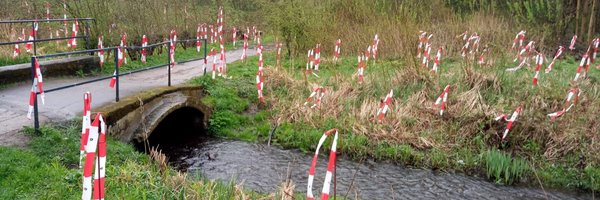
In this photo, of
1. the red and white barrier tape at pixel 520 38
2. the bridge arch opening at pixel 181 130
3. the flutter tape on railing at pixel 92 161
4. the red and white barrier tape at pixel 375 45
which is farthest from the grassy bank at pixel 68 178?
the red and white barrier tape at pixel 520 38

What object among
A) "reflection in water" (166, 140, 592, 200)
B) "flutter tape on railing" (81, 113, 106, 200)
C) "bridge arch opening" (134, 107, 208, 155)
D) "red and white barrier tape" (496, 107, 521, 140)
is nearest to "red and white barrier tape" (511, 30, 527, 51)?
"red and white barrier tape" (496, 107, 521, 140)

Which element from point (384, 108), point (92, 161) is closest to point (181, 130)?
point (384, 108)

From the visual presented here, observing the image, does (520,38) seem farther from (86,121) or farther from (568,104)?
(86,121)

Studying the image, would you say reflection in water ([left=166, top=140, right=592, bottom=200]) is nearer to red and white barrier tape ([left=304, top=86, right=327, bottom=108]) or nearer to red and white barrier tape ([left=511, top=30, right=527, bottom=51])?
red and white barrier tape ([left=304, top=86, right=327, bottom=108])

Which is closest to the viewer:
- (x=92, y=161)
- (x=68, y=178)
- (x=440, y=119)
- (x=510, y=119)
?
(x=92, y=161)

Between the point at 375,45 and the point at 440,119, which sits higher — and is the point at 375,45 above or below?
above

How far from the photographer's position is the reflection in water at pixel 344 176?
8.09 m

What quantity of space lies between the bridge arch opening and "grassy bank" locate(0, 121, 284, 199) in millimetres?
3547

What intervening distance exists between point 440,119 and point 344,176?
2830mm

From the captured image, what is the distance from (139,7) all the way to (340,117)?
27.8 ft

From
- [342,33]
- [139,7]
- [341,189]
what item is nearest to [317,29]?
[342,33]

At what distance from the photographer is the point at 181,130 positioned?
11.6 m

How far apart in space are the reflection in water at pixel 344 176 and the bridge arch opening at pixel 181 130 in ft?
2.03

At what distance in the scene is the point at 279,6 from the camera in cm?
1648
